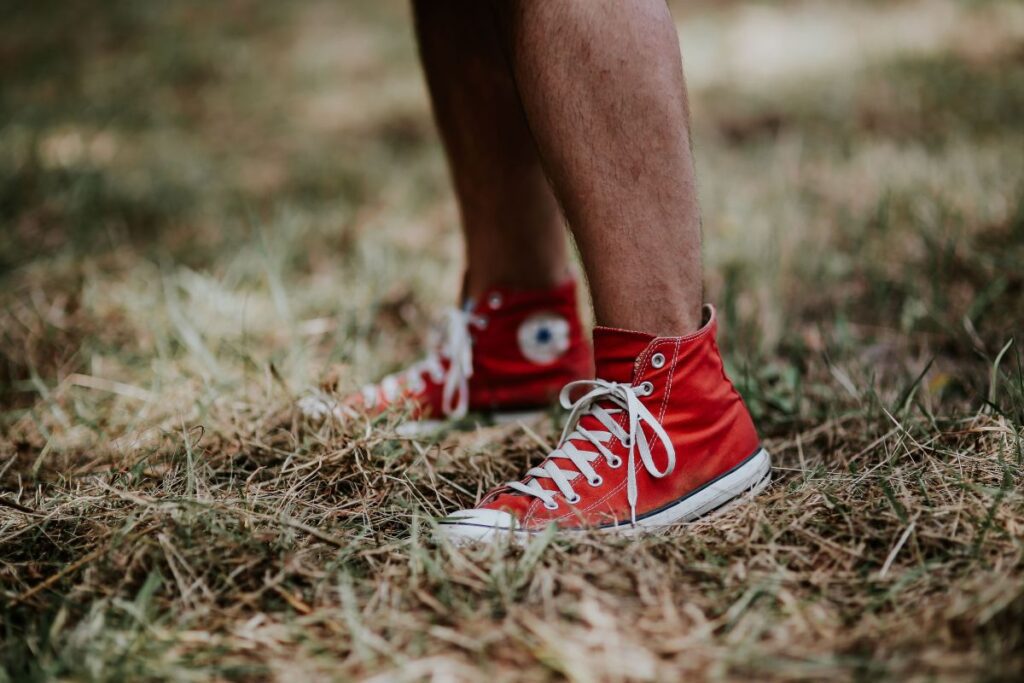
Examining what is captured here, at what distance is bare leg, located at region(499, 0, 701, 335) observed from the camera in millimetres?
1036

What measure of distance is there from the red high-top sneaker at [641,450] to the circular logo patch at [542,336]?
15.6 inches

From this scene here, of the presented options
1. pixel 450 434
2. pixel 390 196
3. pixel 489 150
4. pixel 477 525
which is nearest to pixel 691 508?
pixel 477 525

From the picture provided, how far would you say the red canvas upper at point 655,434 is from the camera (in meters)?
1.08

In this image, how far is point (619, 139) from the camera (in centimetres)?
105

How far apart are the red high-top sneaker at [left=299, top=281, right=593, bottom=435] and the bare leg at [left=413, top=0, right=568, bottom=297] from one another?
5 centimetres

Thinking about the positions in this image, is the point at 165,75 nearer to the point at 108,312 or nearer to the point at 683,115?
the point at 108,312

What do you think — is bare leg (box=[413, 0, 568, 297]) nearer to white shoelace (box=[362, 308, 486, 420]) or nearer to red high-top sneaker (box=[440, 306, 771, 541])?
white shoelace (box=[362, 308, 486, 420])

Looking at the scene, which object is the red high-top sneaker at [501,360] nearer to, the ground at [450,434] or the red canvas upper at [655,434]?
the ground at [450,434]

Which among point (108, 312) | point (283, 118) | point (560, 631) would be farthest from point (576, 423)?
point (283, 118)

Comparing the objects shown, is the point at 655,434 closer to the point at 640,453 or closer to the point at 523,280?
the point at 640,453

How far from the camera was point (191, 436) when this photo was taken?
4.25 feet

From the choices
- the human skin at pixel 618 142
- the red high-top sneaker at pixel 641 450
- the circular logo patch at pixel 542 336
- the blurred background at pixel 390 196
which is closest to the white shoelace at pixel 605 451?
the red high-top sneaker at pixel 641 450

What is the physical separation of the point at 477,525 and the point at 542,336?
0.59m

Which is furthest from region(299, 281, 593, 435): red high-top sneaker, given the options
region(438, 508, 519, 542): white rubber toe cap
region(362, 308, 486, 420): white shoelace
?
region(438, 508, 519, 542): white rubber toe cap
